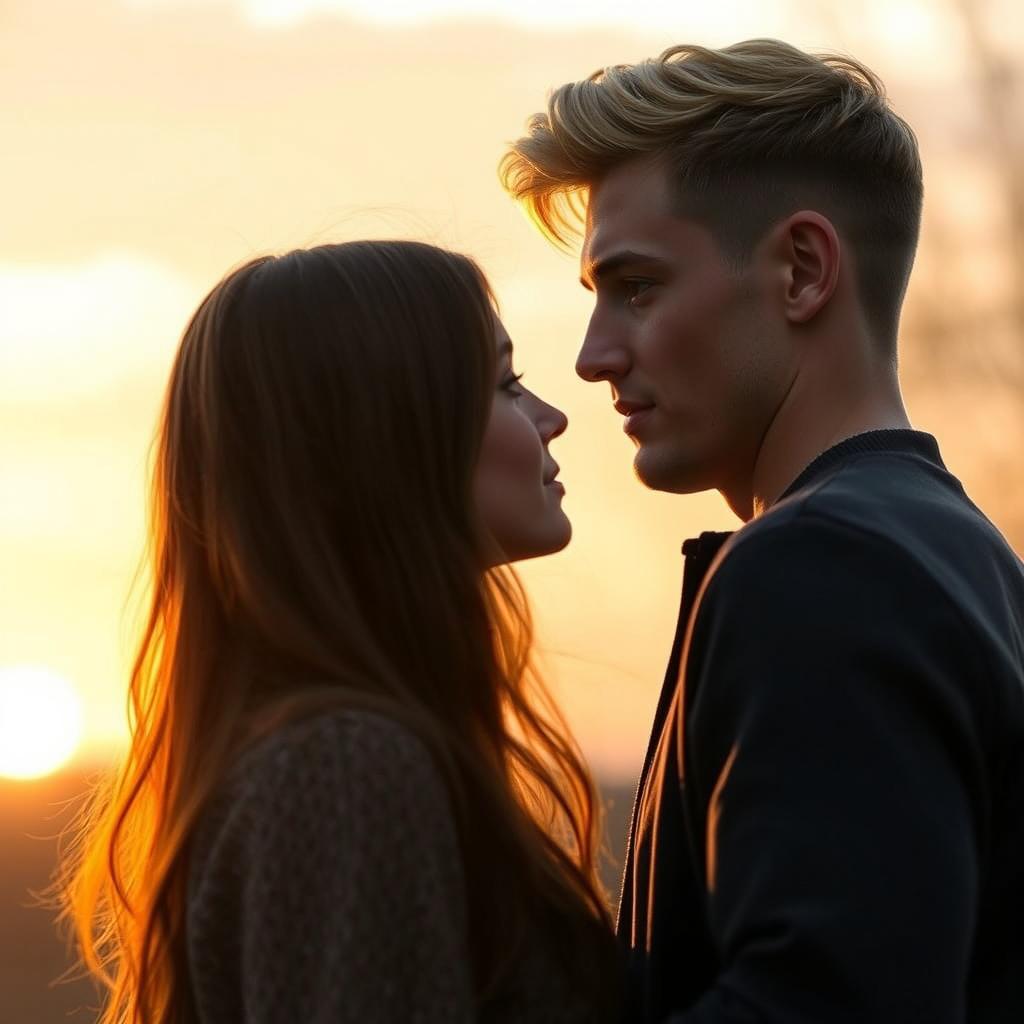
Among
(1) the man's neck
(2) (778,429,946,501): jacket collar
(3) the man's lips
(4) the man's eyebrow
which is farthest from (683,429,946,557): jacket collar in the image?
(4) the man's eyebrow

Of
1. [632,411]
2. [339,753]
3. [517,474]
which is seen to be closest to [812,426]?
[632,411]

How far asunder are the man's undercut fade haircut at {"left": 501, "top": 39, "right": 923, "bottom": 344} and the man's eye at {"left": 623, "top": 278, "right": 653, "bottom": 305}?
0.16 metres

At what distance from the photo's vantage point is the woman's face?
8.75 ft

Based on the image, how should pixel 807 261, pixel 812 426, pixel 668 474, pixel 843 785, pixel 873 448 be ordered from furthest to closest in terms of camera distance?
pixel 668 474, pixel 807 261, pixel 812 426, pixel 873 448, pixel 843 785

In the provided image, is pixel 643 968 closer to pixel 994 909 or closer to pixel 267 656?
pixel 994 909

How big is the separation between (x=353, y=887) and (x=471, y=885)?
0.76 feet

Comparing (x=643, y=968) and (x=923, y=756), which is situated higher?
(x=923, y=756)

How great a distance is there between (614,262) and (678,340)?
23cm

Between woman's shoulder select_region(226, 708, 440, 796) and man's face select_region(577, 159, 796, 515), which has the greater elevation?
man's face select_region(577, 159, 796, 515)

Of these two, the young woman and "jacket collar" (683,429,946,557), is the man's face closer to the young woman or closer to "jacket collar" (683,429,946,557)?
"jacket collar" (683,429,946,557)

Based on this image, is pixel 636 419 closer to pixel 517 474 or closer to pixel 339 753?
pixel 517 474

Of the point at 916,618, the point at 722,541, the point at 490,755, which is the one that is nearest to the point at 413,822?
→ the point at 490,755

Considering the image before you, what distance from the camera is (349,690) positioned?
7.55ft

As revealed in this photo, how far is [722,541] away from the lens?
9.62ft
